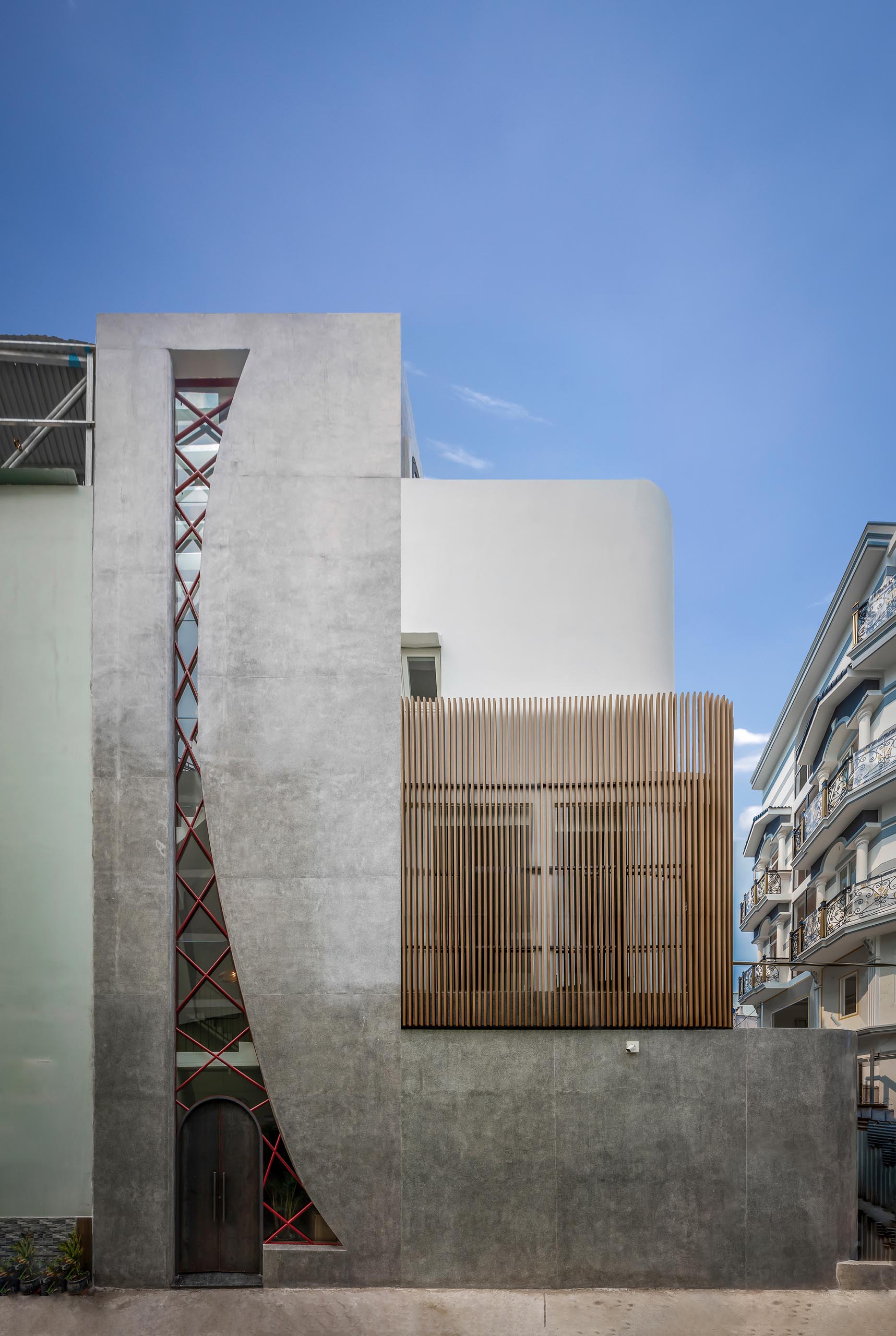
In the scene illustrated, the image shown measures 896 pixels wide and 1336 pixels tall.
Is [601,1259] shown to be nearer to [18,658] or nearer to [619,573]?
[619,573]

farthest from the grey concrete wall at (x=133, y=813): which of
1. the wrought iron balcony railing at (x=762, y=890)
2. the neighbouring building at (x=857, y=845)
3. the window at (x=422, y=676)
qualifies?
the wrought iron balcony railing at (x=762, y=890)

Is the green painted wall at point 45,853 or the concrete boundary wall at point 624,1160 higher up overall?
the green painted wall at point 45,853

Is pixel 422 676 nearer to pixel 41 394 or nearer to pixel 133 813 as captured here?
pixel 133 813

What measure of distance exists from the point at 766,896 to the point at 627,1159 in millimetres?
29051

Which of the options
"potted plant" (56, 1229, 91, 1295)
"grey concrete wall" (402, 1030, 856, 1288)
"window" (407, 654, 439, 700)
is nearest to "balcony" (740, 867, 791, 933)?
"grey concrete wall" (402, 1030, 856, 1288)

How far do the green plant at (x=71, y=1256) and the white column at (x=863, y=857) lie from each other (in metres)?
18.8

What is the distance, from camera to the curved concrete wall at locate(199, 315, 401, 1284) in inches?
439

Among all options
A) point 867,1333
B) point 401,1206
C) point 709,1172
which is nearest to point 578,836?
point 709,1172

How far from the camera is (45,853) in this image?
38.4 ft

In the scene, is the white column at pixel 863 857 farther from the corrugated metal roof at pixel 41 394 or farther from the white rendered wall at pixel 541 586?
the corrugated metal roof at pixel 41 394

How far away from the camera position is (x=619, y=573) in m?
14.1

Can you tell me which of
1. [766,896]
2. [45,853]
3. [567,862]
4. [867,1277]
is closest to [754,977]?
[766,896]

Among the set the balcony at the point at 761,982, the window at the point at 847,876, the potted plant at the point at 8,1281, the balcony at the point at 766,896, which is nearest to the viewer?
the potted plant at the point at 8,1281

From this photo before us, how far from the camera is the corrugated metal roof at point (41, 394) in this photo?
12.5 m
